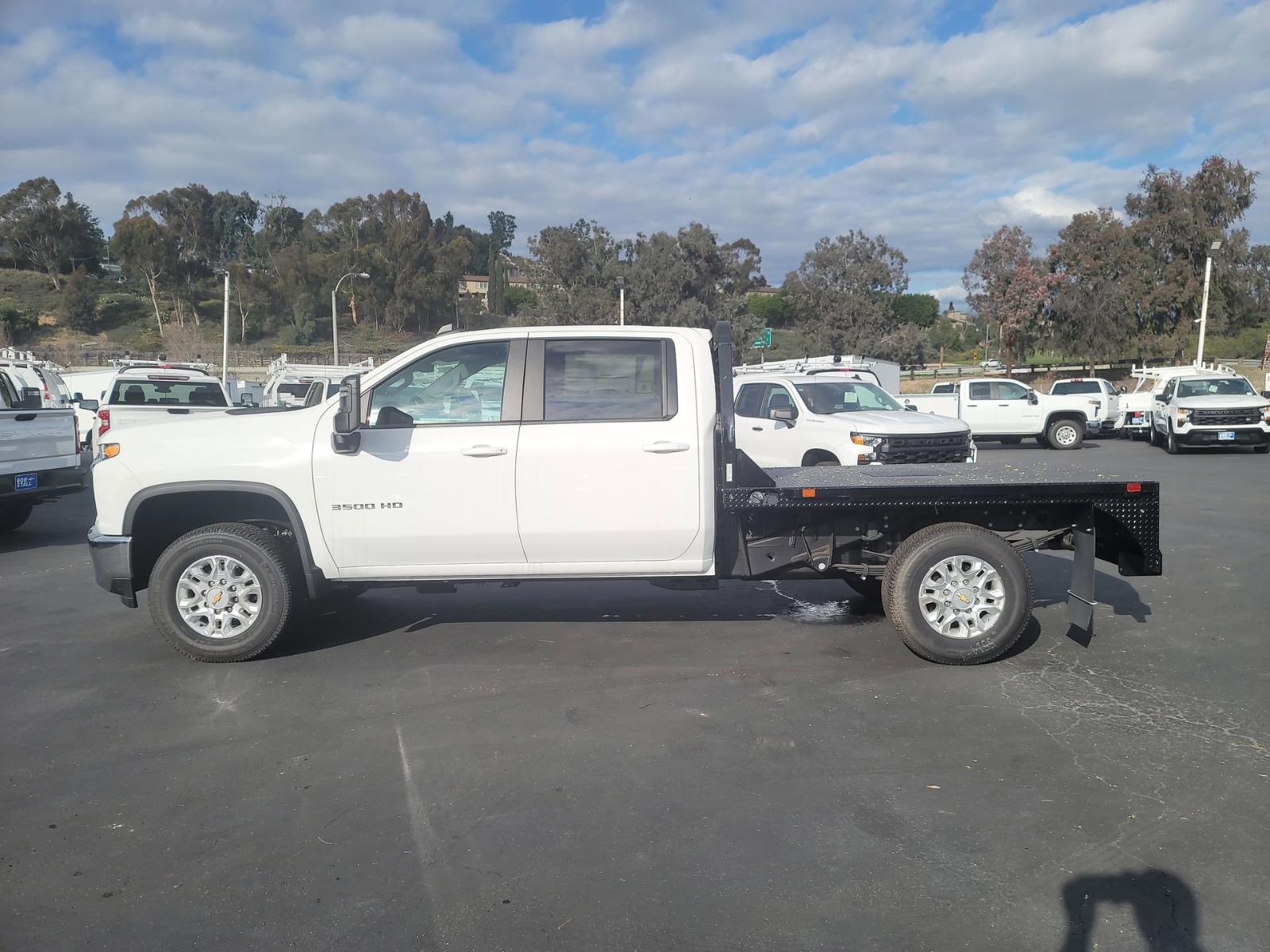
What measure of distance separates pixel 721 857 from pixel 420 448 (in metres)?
3.16

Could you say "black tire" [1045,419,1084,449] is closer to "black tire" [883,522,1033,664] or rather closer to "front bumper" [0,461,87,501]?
"black tire" [883,522,1033,664]

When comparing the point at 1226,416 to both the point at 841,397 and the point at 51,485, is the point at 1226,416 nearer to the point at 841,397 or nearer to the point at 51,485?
the point at 841,397

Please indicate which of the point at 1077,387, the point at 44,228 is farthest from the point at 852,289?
the point at 44,228

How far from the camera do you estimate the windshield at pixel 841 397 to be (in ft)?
43.8

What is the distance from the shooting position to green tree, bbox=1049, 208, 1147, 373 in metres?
47.1

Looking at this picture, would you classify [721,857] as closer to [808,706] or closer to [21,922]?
[808,706]

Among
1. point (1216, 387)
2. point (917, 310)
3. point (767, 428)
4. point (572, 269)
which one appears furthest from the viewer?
point (917, 310)

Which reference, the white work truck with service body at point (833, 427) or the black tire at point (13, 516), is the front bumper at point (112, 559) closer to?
the black tire at point (13, 516)

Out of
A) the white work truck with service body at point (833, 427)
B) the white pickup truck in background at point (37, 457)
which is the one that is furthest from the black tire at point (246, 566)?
the white work truck with service body at point (833, 427)

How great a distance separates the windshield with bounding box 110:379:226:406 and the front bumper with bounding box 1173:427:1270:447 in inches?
746

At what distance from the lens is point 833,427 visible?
40.1 ft

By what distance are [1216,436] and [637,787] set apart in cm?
2036

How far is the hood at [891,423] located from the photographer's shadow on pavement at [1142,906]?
337 inches

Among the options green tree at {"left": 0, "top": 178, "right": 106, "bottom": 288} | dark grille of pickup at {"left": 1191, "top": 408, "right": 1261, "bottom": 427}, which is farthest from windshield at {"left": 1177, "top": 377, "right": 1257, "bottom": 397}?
green tree at {"left": 0, "top": 178, "right": 106, "bottom": 288}
